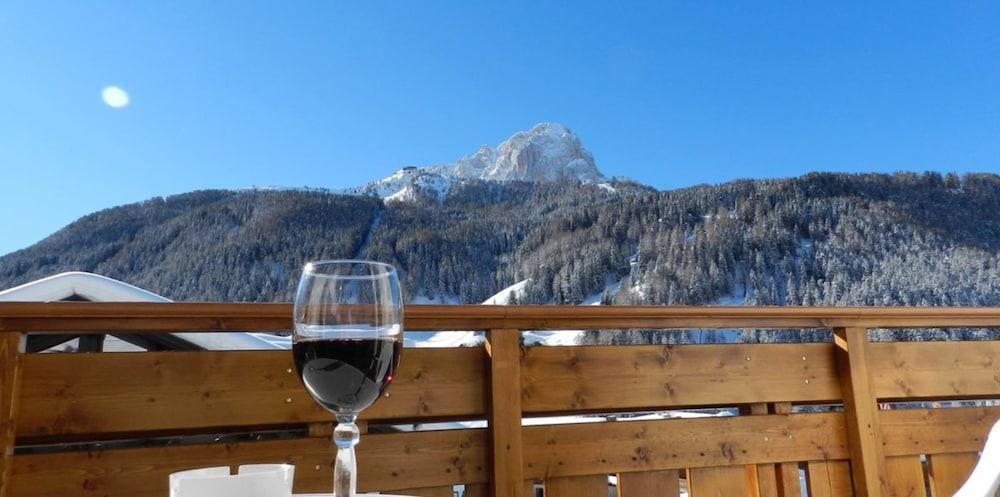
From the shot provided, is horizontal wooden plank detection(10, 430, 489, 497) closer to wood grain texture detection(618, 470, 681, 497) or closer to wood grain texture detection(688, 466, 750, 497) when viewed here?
wood grain texture detection(618, 470, 681, 497)

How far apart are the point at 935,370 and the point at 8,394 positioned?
2.39m

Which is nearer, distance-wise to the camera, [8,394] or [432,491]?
[8,394]

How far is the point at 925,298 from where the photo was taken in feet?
70.1

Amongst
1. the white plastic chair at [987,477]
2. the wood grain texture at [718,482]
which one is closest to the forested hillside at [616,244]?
the wood grain texture at [718,482]

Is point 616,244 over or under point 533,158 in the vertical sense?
under

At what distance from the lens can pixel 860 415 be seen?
5.79ft

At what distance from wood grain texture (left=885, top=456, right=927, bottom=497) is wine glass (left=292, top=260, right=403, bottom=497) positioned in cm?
178

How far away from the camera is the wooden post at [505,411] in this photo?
4.85 ft

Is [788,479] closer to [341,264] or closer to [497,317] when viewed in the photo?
[497,317]

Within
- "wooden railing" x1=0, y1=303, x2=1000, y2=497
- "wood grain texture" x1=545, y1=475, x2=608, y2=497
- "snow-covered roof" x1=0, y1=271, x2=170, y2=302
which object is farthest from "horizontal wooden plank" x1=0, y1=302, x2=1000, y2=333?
"snow-covered roof" x1=0, y1=271, x2=170, y2=302

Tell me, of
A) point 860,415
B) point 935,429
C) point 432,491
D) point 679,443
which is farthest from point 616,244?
point 432,491

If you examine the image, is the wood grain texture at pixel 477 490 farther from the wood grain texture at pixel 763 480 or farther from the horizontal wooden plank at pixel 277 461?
the wood grain texture at pixel 763 480

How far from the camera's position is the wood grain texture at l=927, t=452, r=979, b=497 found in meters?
1.80

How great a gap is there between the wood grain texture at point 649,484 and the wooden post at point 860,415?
0.56 m
